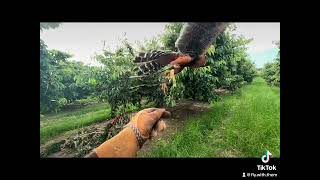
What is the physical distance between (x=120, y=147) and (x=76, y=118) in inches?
29.3

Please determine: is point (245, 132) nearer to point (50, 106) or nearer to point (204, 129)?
point (204, 129)

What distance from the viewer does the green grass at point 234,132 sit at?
4582mm

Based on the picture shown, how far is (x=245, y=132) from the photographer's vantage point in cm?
471

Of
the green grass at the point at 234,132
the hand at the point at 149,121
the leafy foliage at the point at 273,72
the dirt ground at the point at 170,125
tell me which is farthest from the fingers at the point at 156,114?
the leafy foliage at the point at 273,72

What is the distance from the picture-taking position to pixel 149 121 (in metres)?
4.80

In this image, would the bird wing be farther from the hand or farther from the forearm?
the forearm

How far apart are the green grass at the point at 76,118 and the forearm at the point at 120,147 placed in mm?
406

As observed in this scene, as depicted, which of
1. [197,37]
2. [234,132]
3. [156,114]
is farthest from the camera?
[156,114]

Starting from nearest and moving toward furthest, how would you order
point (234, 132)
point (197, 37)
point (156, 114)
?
point (197, 37) < point (234, 132) < point (156, 114)

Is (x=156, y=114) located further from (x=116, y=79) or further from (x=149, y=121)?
(x=116, y=79)

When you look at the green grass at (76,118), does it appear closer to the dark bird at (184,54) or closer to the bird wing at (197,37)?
the dark bird at (184,54)

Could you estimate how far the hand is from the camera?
476 centimetres

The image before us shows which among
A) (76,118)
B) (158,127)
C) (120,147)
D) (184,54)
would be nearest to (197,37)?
(184,54)
